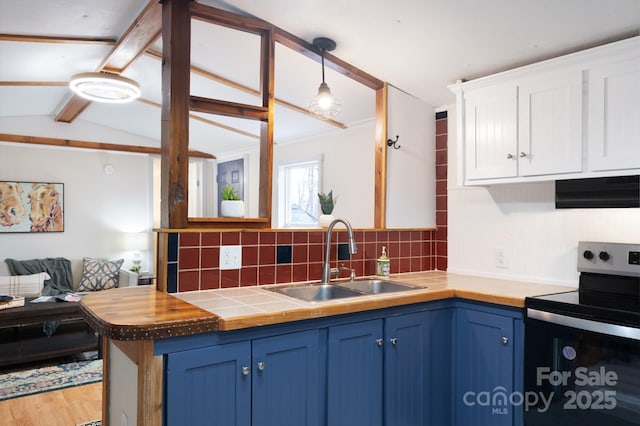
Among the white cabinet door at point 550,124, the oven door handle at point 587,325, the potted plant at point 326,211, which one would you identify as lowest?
the oven door handle at point 587,325

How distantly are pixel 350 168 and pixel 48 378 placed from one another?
318 centimetres

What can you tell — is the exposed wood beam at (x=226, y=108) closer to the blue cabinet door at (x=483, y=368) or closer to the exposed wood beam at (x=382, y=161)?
the exposed wood beam at (x=382, y=161)

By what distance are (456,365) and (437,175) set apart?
4.43 ft

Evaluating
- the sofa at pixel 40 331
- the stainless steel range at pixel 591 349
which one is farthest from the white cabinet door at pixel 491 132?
the sofa at pixel 40 331

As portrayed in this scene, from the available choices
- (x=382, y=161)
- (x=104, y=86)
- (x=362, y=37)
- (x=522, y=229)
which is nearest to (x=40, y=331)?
(x=104, y=86)

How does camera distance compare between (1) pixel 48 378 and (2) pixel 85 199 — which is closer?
(1) pixel 48 378

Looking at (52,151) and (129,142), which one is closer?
(52,151)

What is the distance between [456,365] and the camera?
7.37ft

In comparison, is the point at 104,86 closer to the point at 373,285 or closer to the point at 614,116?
the point at 373,285

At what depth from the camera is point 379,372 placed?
1.94 m

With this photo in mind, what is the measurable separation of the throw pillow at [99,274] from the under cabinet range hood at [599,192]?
16.2 ft

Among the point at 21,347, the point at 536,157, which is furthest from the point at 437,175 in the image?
the point at 21,347

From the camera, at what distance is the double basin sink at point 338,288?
2.26 m

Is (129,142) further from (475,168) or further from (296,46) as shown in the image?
(475,168)
